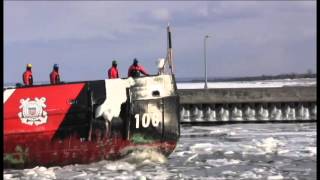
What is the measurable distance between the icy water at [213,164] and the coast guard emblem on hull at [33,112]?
3.03 feet

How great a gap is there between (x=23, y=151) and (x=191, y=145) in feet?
16.6

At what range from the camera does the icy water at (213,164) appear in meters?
9.50

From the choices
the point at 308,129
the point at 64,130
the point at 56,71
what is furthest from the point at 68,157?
the point at 308,129

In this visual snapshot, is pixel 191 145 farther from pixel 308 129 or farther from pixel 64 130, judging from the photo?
pixel 308 129

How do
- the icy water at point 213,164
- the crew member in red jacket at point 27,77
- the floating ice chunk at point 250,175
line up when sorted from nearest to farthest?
the floating ice chunk at point 250,175 < the icy water at point 213,164 < the crew member in red jacket at point 27,77

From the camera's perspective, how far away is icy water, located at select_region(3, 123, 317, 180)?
9.50 metres

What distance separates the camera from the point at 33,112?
10.3 m

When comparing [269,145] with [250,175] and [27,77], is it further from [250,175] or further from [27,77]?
[27,77]

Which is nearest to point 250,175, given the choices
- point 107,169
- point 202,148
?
point 107,169

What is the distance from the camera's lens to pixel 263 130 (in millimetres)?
18328

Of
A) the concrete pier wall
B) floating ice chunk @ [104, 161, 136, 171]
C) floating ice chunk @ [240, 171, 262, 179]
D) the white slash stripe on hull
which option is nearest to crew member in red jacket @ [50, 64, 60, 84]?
the white slash stripe on hull

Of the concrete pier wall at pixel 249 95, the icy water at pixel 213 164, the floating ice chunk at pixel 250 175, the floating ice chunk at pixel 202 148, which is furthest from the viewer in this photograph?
the concrete pier wall at pixel 249 95

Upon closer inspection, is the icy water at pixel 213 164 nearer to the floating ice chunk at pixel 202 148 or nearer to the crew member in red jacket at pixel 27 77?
the floating ice chunk at pixel 202 148

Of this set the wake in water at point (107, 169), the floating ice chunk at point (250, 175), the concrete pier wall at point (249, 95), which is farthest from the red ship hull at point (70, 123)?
the concrete pier wall at point (249, 95)
